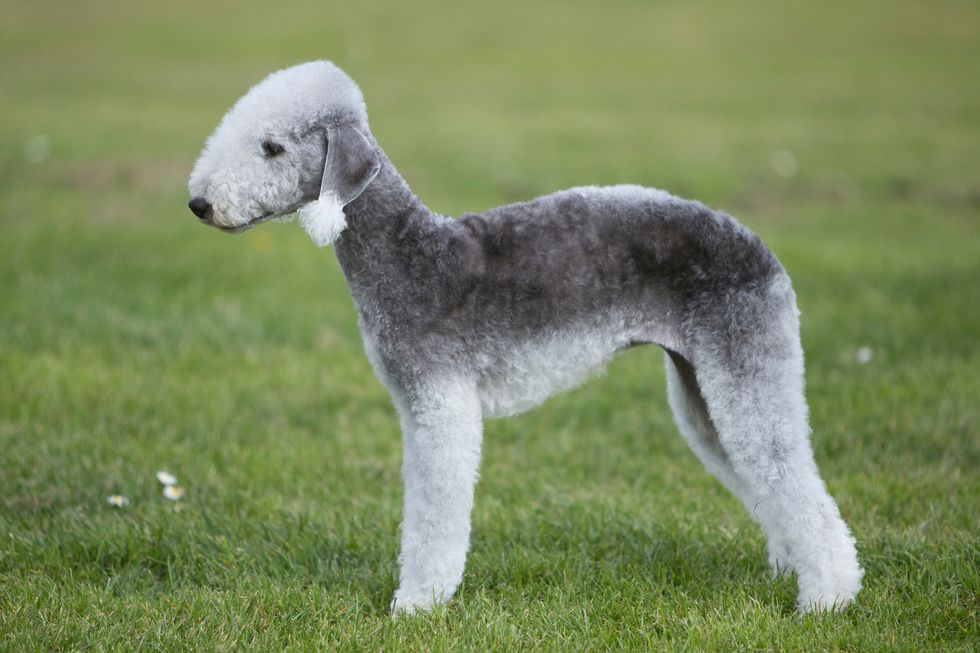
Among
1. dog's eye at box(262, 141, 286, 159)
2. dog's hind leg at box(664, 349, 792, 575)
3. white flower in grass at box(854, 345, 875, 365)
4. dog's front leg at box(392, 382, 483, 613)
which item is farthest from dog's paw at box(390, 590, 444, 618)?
white flower in grass at box(854, 345, 875, 365)

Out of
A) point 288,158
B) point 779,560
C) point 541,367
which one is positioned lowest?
point 779,560

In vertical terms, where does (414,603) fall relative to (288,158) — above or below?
below

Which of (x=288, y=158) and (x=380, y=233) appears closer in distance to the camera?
(x=288, y=158)

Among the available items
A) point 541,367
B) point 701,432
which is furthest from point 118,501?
point 701,432

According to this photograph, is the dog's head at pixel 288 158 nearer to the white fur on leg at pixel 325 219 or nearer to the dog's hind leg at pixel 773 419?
the white fur on leg at pixel 325 219

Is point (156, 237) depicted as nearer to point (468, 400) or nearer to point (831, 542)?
point (468, 400)

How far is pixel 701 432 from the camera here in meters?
4.17

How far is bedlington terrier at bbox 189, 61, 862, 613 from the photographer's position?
3711mm

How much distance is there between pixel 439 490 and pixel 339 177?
3.90ft

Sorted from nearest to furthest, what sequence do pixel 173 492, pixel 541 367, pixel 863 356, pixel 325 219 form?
pixel 325 219
pixel 541 367
pixel 173 492
pixel 863 356

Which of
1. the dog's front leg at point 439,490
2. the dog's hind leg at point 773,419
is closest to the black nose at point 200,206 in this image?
the dog's front leg at point 439,490

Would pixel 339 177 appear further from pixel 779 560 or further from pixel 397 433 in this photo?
pixel 397 433

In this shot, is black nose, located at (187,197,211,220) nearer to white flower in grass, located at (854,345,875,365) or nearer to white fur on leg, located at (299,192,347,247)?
white fur on leg, located at (299,192,347,247)

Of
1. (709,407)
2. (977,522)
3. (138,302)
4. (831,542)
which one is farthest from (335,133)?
(138,302)
